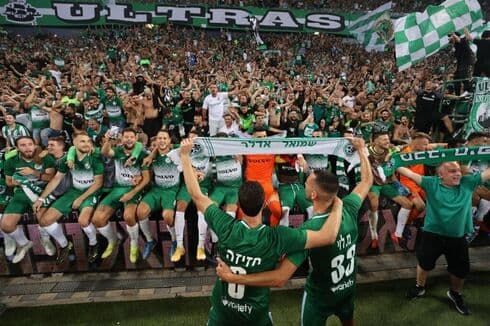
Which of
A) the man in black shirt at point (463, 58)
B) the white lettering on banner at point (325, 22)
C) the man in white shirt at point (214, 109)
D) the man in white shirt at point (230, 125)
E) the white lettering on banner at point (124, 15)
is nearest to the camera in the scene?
the man in black shirt at point (463, 58)

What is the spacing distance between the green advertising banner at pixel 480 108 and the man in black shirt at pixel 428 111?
3.82 feet

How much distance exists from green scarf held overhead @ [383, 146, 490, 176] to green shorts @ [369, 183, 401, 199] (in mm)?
1611

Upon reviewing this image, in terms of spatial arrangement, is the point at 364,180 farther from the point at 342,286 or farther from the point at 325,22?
the point at 325,22

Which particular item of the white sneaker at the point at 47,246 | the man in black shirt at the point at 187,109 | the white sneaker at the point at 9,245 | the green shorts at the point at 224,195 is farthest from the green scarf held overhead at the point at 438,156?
the man in black shirt at the point at 187,109

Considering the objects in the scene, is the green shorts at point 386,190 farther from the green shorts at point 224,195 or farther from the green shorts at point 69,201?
the green shorts at point 69,201

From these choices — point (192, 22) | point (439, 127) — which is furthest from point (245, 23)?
point (439, 127)

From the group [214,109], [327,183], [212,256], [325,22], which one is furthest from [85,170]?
[325,22]

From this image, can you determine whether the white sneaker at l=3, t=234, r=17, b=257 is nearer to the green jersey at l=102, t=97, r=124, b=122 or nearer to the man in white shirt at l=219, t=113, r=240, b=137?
the man in white shirt at l=219, t=113, r=240, b=137

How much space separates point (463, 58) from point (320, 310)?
6.72 m

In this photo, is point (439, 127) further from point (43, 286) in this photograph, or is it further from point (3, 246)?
point (3, 246)

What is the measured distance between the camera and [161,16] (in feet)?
72.0

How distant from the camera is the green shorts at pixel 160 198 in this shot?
5082mm

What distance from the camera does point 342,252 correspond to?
9.08 ft

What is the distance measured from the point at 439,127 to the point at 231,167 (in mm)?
5535
